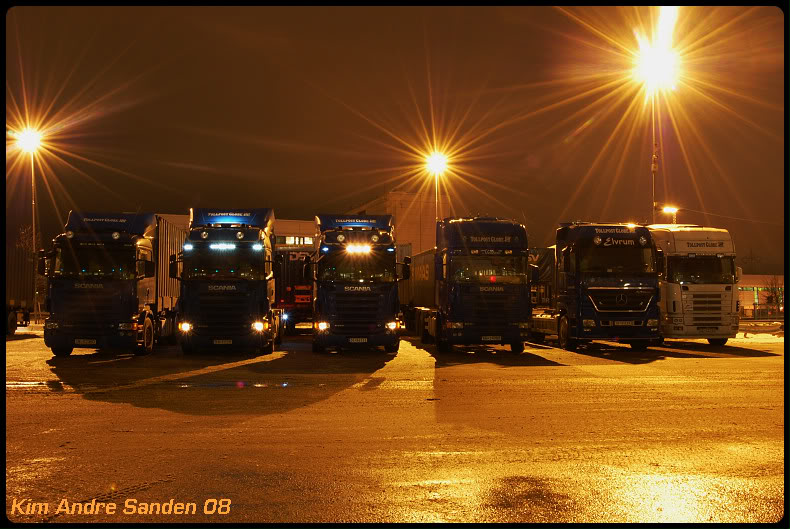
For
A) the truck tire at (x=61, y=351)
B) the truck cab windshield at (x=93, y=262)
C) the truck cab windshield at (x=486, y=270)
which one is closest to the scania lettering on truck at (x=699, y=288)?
the truck cab windshield at (x=486, y=270)

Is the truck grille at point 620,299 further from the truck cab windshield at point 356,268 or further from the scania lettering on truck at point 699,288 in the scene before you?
the truck cab windshield at point 356,268

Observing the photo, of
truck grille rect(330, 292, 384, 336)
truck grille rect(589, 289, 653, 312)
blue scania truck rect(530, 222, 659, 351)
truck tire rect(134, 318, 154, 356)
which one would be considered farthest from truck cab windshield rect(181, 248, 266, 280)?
truck grille rect(589, 289, 653, 312)

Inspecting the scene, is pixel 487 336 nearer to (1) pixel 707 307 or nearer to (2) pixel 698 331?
(2) pixel 698 331

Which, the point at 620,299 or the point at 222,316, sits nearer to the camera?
the point at 222,316

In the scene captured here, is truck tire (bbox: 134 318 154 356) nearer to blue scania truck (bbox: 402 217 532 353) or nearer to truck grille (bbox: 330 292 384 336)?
truck grille (bbox: 330 292 384 336)

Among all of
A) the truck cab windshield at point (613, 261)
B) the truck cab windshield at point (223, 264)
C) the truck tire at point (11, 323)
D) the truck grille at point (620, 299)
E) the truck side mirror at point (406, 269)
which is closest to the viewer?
the truck cab windshield at point (223, 264)

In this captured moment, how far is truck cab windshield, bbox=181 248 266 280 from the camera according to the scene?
64.2ft

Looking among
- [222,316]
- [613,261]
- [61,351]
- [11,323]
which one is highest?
[613,261]

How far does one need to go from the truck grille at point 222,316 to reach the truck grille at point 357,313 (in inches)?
110

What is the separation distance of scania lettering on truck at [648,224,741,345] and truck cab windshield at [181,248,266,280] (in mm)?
14205

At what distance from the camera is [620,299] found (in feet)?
70.4

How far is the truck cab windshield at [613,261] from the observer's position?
70.7 ft

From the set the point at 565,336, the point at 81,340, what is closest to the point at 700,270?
the point at 565,336

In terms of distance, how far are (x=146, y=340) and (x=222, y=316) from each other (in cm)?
278
